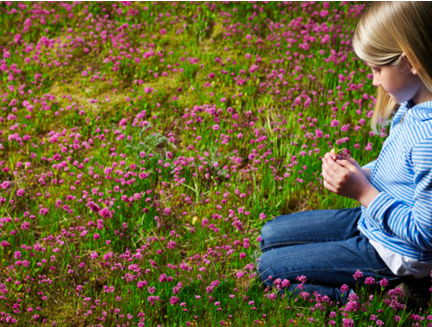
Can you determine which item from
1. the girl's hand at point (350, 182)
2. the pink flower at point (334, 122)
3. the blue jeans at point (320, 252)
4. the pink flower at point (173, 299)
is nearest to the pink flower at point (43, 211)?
the pink flower at point (173, 299)

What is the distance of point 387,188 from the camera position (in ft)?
11.7

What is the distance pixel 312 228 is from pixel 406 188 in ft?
3.02

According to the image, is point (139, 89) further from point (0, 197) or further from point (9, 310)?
point (9, 310)

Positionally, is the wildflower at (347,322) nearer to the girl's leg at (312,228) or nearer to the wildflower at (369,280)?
the wildflower at (369,280)

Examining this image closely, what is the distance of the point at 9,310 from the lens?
3.63 metres

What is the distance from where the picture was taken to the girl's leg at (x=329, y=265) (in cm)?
367

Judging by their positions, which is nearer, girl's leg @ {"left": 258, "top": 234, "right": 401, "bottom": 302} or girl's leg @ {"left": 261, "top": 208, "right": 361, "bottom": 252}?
girl's leg @ {"left": 258, "top": 234, "right": 401, "bottom": 302}

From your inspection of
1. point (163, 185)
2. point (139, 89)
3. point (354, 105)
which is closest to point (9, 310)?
point (163, 185)

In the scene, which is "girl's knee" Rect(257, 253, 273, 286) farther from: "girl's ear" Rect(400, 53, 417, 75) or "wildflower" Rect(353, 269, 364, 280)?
"girl's ear" Rect(400, 53, 417, 75)

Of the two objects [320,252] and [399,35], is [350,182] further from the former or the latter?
[399,35]

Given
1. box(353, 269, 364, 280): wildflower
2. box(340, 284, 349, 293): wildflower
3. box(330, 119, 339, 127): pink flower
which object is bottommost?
box(340, 284, 349, 293): wildflower

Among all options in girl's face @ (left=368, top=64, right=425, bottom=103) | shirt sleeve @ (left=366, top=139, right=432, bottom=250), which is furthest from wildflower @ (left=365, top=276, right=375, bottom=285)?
girl's face @ (left=368, top=64, right=425, bottom=103)

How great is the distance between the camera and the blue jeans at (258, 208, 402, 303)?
12.1 ft

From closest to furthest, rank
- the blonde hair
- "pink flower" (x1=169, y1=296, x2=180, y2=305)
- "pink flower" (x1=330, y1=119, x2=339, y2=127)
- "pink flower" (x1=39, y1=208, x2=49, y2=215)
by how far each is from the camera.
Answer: the blonde hair, "pink flower" (x1=169, y1=296, x2=180, y2=305), "pink flower" (x1=39, y1=208, x2=49, y2=215), "pink flower" (x1=330, y1=119, x2=339, y2=127)
